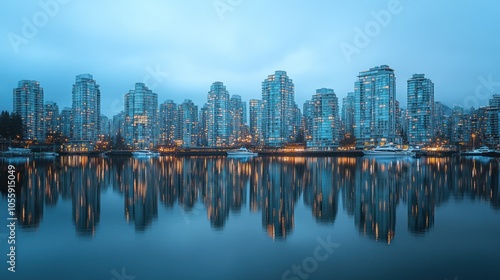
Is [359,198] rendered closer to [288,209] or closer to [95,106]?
[288,209]

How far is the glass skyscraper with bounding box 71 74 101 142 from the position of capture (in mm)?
170750

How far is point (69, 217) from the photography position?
1759cm

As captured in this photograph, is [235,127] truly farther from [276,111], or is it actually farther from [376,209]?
[376,209]

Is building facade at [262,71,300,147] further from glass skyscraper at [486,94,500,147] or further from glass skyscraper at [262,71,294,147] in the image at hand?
glass skyscraper at [486,94,500,147]

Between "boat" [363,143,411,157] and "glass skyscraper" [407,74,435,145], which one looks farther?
→ "glass skyscraper" [407,74,435,145]

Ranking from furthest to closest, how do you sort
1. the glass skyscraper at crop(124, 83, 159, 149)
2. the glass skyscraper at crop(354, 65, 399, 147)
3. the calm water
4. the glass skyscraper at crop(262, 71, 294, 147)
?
the glass skyscraper at crop(262, 71, 294, 147) < the glass skyscraper at crop(124, 83, 159, 149) < the glass skyscraper at crop(354, 65, 399, 147) < the calm water

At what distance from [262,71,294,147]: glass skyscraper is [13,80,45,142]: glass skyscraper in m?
94.1

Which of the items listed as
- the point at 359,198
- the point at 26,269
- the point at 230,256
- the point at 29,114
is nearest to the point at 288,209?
the point at 359,198

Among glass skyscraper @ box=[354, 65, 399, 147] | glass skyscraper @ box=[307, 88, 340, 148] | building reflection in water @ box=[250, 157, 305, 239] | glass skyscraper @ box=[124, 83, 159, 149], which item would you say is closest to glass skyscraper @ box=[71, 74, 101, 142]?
glass skyscraper @ box=[124, 83, 159, 149]

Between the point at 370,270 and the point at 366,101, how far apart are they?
14486 centimetres

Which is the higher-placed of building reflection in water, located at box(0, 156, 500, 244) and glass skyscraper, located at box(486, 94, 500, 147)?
glass skyscraper, located at box(486, 94, 500, 147)

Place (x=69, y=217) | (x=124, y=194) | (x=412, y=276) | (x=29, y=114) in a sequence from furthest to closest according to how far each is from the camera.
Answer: (x=29, y=114)
(x=124, y=194)
(x=69, y=217)
(x=412, y=276)

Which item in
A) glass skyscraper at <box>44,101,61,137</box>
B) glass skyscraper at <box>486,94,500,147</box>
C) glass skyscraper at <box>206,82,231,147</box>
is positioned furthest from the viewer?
glass skyscraper at <box>44,101,61,137</box>

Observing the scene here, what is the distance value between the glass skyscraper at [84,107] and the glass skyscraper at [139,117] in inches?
1030
